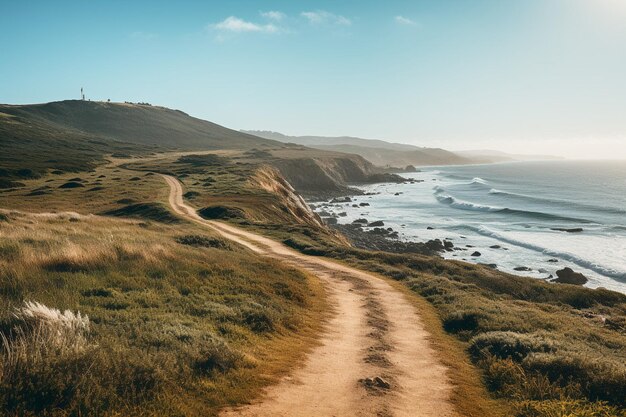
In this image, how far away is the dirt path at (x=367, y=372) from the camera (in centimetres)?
897

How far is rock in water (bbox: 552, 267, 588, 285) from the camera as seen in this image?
136 ft

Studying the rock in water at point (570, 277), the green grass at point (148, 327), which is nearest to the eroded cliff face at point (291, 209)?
the rock in water at point (570, 277)

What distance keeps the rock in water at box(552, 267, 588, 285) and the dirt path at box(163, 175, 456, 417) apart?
96.2 feet

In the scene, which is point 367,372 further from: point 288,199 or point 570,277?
point 288,199

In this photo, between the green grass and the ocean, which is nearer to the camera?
the green grass

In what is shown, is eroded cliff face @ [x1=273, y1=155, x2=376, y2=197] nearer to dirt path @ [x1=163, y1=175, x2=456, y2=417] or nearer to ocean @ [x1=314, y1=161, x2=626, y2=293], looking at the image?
ocean @ [x1=314, y1=161, x2=626, y2=293]

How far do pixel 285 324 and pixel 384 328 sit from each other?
3852 mm

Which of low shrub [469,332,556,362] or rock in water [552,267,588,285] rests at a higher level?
low shrub [469,332,556,362]

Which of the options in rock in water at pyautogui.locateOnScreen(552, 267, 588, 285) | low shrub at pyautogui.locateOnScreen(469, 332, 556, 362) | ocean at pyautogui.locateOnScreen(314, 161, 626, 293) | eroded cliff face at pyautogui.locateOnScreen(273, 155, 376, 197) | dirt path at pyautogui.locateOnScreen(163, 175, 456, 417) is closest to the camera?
dirt path at pyautogui.locateOnScreen(163, 175, 456, 417)

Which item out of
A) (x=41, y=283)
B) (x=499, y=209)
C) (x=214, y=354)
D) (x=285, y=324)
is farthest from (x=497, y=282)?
(x=499, y=209)

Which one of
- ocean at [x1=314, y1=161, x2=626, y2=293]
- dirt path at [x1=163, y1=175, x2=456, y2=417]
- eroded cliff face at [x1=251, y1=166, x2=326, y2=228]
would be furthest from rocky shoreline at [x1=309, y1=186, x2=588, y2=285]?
dirt path at [x1=163, y1=175, x2=456, y2=417]

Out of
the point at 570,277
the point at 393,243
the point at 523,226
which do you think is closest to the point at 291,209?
the point at 393,243

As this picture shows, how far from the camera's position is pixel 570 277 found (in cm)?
4184

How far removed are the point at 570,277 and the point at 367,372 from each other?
38.9 metres
